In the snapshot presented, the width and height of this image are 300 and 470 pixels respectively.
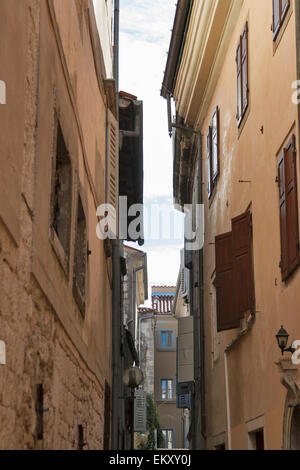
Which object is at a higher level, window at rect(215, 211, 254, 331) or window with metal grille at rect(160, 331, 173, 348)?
window with metal grille at rect(160, 331, 173, 348)

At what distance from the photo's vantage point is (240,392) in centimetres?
1305

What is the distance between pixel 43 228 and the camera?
6.23 metres

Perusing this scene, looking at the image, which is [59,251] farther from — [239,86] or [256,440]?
[239,86]

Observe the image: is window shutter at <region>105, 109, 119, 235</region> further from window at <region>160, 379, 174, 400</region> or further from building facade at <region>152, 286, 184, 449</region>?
window at <region>160, 379, 174, 400</region>

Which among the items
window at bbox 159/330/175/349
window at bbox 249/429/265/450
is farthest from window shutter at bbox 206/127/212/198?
window at bbox 159/330/175/349

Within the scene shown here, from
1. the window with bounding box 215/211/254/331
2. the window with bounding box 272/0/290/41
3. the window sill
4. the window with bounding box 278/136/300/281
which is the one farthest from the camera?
the window with bounding box 215/211/254/331

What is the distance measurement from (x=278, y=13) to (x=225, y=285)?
4403 millimetres

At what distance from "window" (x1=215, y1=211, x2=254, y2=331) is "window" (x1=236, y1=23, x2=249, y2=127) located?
5.61 ft

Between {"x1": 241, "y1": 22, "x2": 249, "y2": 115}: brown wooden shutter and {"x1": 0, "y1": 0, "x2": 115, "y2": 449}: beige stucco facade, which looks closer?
{"x1": 0, "y1": 0, "x2": 115, "y2": 449}: beige stucco facade

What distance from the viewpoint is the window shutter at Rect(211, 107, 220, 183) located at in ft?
51.7

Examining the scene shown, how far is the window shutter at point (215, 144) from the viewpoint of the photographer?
15.8 meters

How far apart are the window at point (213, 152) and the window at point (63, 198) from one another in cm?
794

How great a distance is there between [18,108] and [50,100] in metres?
1.53
